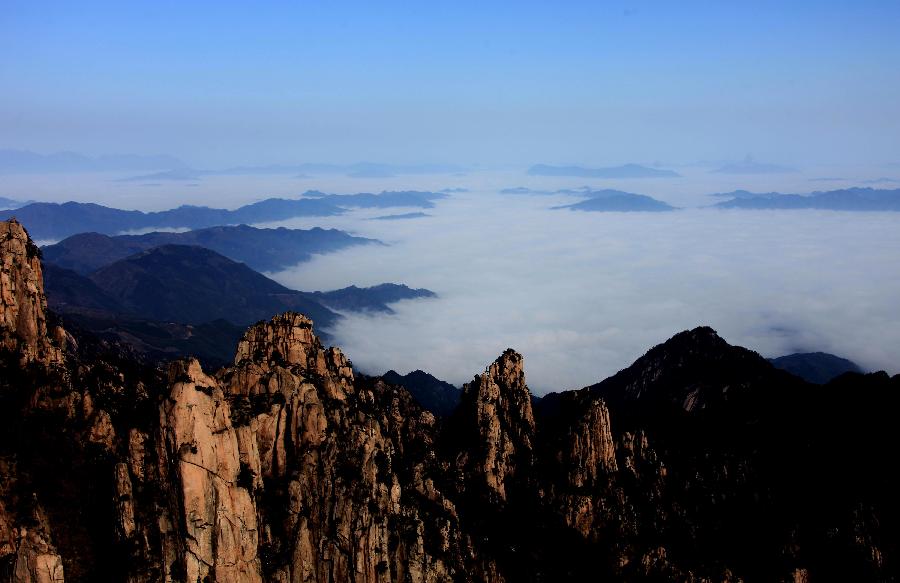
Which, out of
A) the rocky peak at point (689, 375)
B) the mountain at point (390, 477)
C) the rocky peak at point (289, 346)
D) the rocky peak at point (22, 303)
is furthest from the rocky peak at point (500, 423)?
the rocky peak at point (22, 303)

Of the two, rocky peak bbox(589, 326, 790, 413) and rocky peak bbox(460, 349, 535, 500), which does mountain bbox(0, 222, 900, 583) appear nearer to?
rocky peak bbox(460, 349, 535, 500)

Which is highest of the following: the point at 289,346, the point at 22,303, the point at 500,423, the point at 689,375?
the point at 22,303

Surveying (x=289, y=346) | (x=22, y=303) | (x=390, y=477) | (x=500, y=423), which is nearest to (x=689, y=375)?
(x=500, y=423)

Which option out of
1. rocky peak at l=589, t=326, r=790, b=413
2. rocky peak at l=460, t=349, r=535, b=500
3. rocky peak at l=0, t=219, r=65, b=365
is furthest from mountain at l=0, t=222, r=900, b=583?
rocky peak at l=589, t=326, r=790, b=413

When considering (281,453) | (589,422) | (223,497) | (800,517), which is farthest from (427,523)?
(800,517)

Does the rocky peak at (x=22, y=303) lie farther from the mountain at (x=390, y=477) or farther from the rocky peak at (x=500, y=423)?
the rocky peak at (x=500, y=423)

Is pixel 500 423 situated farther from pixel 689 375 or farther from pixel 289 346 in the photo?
pixel 689 375
